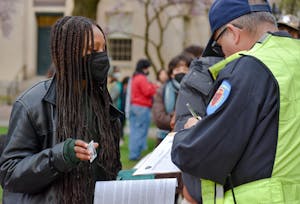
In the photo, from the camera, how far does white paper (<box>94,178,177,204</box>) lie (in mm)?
2822

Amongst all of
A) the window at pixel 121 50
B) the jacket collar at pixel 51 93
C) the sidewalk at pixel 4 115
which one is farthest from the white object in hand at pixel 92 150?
the window at pixel 121 50

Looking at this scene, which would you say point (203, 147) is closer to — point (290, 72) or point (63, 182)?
point (290, 72)

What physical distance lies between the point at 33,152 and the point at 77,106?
0.31m

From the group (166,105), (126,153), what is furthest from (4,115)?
(166,105)

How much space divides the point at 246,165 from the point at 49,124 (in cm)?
105

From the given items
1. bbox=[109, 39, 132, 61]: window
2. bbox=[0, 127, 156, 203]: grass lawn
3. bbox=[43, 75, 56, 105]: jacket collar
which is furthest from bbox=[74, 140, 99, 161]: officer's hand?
bbox=[109, 39, 132, 61]: window

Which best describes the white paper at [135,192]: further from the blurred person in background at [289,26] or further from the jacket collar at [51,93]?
the blurred person in background at [289,26]

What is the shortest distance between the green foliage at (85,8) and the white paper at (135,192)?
9221 millimetres

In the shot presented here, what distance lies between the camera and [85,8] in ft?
38.9

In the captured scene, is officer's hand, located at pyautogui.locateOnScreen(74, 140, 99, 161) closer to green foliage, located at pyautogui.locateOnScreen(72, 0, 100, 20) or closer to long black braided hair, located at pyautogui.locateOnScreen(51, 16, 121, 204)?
long black braided hair, located at pyautogui.locateOnScreen(51, 16, 121, 204)

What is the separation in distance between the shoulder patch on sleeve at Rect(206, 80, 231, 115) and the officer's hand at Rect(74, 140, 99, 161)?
25.6 inches

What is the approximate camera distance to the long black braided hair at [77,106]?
2926 mm

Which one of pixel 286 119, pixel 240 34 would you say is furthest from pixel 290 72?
pixel 240 34

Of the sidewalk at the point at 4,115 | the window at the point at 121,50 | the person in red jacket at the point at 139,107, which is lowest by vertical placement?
the sidewalk at the point at 4,115
